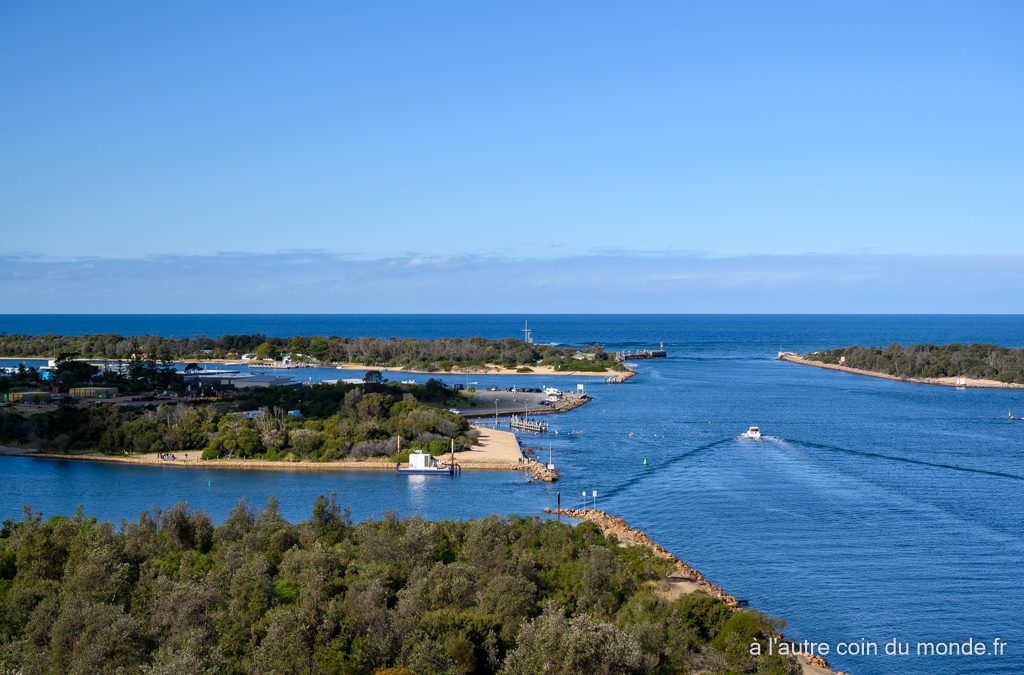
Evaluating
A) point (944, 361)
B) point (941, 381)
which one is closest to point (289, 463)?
point (941, 381)

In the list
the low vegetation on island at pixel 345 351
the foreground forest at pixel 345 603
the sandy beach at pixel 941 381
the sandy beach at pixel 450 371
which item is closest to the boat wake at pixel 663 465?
the foreground forest at pixel 345 603

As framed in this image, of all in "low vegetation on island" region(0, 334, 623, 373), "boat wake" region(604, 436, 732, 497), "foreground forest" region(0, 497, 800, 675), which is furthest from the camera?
"low vegetation on island" region(0, 334, 623, 373)

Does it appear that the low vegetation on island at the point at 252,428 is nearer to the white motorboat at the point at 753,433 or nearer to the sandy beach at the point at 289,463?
the sandy beach at the point at 289,463

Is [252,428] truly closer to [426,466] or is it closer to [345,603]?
[426,466]

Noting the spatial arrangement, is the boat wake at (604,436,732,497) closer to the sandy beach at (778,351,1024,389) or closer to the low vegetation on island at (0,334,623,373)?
the sandy beach at (778,351,1024,389)

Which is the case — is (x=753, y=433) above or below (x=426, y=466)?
above

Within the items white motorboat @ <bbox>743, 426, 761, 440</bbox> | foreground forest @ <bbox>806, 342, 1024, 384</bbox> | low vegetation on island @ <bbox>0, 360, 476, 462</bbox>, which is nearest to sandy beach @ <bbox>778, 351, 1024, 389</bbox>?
foreground forest @ <bbox>806, 342, 1024, 384</bbox>
